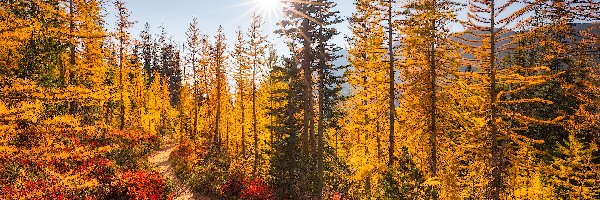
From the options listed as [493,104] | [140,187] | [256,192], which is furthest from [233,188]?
[493,104]

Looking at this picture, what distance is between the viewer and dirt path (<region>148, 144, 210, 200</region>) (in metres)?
22.5

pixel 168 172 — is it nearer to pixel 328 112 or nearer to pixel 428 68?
pixel 328 112

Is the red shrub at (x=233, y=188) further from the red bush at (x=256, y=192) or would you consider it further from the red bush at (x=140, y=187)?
the red bush at (x=140, y=187)

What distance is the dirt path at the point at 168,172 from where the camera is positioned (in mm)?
22450

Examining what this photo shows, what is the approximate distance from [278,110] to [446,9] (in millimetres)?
15701

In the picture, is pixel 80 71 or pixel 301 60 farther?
pixel 301 60

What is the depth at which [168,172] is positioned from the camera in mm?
Result: 30000

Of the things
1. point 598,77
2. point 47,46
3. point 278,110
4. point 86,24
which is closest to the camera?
point 47,46

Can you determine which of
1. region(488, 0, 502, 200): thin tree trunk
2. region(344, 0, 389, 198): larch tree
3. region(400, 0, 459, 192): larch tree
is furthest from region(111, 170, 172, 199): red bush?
region(488, 0, 502, 200): thin tree trunk

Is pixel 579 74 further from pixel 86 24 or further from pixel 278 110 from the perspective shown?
pixel 86 24

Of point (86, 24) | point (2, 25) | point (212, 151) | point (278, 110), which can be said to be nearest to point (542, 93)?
point (278, 110)

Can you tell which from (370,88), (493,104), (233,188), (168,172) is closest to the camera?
(493,104)

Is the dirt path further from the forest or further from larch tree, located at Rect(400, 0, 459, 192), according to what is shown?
larch tree, located at Rect(400, 0, 459, 192)

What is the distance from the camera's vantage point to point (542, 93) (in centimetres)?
3662
